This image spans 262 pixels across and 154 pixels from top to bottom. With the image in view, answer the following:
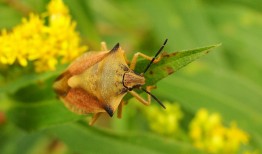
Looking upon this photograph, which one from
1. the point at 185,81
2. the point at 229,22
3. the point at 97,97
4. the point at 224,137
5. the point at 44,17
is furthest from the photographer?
the point at 229,22

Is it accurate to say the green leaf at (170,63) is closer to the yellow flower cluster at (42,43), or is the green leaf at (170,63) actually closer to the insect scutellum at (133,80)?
the insect scutellum at (133,80)

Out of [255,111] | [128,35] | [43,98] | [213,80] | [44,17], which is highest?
[44,17]

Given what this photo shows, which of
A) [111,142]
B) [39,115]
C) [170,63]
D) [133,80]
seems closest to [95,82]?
[133,80]

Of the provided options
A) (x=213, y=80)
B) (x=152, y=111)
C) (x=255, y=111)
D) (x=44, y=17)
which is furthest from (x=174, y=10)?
(x=44, y=17)

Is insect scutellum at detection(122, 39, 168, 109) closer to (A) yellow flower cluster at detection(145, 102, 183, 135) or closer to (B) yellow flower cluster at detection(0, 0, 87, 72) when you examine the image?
(B) yellow flower cluster at detection(0, 0, 87, 72)

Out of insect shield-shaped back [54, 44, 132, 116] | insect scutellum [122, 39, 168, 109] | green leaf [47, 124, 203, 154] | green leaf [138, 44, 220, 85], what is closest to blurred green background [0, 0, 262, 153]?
green leaf [47, 124, 203, 154]

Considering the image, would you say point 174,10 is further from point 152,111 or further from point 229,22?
point 152,111

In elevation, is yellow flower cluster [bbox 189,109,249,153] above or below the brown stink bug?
below
